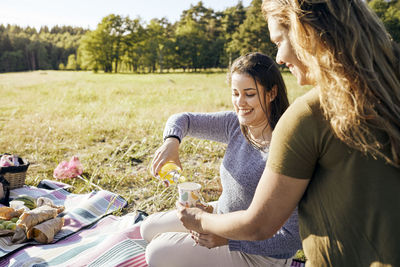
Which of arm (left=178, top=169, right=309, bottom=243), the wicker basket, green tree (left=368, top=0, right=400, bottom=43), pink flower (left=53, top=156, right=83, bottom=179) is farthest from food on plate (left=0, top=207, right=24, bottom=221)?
green tree (left=368, top=0, right=400, bottom=43)

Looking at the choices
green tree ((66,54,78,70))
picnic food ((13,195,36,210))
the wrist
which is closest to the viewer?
the wrist

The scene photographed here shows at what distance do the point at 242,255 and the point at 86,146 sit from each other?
472cm

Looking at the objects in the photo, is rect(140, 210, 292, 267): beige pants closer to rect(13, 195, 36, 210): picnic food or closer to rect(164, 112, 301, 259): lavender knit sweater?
rect(164, 112, 301, 259): lavender knit sweater

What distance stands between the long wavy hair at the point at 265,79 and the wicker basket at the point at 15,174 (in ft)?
9.90

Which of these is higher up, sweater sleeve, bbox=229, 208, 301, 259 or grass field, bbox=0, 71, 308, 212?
sweater sleeve, bbox=229, 208, 301, 259

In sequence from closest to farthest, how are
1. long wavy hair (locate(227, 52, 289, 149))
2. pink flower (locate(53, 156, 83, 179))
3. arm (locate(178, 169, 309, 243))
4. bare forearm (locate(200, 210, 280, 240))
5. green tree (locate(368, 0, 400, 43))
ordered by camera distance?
arm (locate(178, 169, 309, 243)) → bare forearm (locate(200, 210, 280, 240)) → long wavy hair (locate(227, 52, 289, 149)) → pink flower (locate(53, 156, 83, 179)) → green tree (locate(368, 0, 400, 43))

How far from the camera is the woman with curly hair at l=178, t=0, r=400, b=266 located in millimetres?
990

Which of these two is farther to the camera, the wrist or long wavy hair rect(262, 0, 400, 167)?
the wrist

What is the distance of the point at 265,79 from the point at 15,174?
3.31 meters

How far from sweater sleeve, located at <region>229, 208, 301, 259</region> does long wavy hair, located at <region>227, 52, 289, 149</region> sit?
49 centimetres

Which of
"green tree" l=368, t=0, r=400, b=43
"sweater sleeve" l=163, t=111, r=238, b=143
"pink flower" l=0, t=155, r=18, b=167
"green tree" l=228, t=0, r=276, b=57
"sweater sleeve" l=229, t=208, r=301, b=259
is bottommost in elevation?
"pink flower" l=0, t=155, r=18, b=167

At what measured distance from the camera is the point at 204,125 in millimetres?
2480

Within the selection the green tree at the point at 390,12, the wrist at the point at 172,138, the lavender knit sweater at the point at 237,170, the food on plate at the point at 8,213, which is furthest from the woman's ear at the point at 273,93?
the green tree at the point at 390,12

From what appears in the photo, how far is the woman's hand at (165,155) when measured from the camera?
7.03 feet
